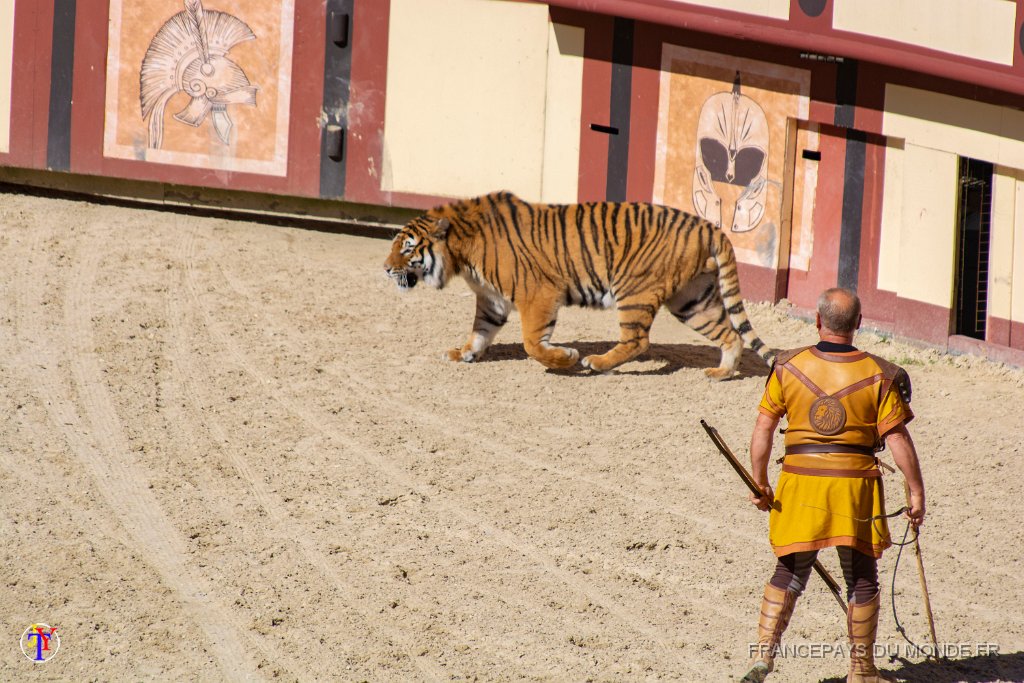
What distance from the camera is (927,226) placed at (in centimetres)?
1105

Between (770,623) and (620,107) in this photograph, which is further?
(620,107)

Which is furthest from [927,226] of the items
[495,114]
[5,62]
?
[5,62]

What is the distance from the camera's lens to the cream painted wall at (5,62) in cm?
1165

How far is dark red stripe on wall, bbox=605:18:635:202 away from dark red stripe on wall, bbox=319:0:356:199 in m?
2.25

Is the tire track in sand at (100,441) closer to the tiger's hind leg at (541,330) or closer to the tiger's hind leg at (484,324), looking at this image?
the tiger's hind leg at (484,324)

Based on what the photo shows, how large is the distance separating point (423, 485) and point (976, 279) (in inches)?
221

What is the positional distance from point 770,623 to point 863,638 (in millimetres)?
361

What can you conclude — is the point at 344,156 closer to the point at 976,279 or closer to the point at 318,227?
the point at 318,227

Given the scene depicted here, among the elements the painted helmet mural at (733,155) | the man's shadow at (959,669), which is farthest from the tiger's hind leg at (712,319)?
the man's shadow at (959,669)

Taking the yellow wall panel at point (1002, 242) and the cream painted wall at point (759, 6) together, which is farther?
the cream painted wall at point (759, 6)

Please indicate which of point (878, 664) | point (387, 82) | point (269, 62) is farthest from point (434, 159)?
point (878, 664)

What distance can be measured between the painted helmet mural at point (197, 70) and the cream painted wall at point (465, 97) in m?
1.32

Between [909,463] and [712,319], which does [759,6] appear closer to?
[712,319]

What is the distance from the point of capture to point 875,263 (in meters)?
11.4
